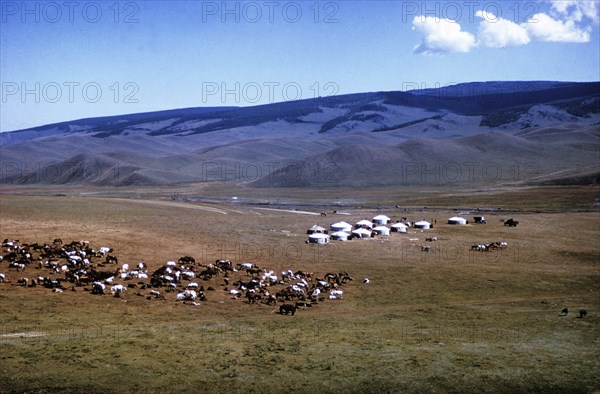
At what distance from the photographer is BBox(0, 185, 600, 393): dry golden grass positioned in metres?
13.1

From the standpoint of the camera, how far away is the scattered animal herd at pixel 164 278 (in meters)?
22.1

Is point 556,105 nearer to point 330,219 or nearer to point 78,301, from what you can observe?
point 330,219

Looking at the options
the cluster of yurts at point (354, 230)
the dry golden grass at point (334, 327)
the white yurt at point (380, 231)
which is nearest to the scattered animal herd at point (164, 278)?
the dry golden grass at point (334, 327)

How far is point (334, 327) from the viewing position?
17781 mm

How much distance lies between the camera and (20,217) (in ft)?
135

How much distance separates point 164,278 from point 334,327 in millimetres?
8987

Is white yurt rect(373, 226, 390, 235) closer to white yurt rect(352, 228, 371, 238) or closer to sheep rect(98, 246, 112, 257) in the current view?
white yurt rect(352, 228, 371, 238)

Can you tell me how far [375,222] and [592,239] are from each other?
16.2 m

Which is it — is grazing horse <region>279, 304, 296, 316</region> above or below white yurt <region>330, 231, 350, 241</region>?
below

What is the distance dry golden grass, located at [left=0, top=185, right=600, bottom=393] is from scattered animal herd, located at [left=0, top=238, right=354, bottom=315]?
0.71m

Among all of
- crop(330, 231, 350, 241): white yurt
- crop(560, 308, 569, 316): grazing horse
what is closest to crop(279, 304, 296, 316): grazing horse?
crop(560, 308, 569, 316): grazing horse

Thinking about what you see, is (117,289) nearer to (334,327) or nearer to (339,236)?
(334,327)

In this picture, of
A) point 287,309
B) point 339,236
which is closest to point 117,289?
point 287,309

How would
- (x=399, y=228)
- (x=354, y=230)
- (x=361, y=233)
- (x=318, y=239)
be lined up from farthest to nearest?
(x=399, y=228) → (x=354, y=230) → (x=361, y=233) → (x=318, y=239)
